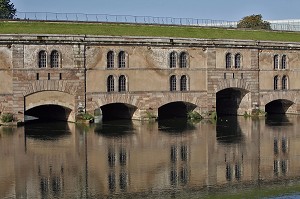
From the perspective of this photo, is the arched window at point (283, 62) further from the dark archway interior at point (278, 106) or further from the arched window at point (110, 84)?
the arched window at point (110, 84)

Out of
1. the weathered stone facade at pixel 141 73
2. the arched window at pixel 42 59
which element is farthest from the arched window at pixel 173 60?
the arched window at pixel 42 59

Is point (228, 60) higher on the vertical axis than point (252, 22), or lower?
lower

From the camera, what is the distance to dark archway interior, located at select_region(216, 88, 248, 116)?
181 feet

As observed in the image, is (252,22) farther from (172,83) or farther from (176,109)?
(172,83)

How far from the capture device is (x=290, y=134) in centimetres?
4094

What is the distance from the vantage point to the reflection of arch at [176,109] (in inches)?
2068

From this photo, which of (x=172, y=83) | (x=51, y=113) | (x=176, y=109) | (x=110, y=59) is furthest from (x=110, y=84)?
(x=176, y=109)

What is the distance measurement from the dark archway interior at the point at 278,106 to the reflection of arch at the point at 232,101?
17.9 feet

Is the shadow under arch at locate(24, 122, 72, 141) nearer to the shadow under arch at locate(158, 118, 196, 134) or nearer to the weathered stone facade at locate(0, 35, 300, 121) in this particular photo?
the weathered stone facade at locate(0, 35, 300, 121)

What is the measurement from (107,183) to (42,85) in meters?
22.3

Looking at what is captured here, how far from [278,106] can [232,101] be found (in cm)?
599

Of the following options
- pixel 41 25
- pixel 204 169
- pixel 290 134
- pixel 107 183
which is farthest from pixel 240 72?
pixel 107 183

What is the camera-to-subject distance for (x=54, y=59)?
46031mm

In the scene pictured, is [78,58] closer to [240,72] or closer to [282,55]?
[240,72]
